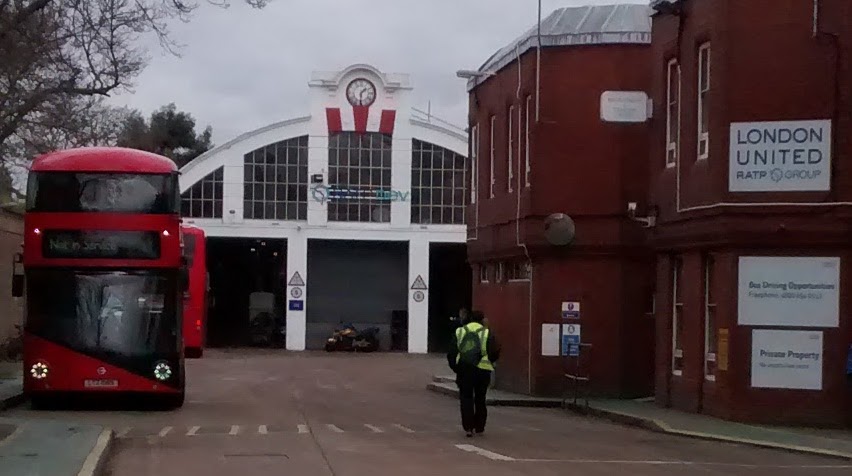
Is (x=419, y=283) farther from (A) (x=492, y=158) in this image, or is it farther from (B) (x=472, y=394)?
(B) (x=472, y=394)

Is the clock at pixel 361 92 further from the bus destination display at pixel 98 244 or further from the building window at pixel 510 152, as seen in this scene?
the bus destination display at pixel 98 244

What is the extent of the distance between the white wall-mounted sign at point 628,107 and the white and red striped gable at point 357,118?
39425 millimetres

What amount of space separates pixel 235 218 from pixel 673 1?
44656 mm

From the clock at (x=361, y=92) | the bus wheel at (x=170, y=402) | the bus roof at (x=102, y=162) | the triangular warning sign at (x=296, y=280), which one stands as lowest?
the bus wheel at (x=170, y=402)

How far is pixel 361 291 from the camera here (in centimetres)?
7144

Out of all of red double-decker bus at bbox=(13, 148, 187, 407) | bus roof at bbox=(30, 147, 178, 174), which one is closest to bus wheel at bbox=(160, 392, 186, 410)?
red double-decker bus at bbox=(13, 148, 187, 407)

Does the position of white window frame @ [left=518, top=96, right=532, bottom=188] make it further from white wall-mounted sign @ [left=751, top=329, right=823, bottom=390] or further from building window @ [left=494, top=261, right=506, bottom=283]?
white wall-mounted sign @ [left=751, top=329, right=823, bottom=390]

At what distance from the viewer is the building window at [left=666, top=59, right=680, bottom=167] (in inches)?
1062

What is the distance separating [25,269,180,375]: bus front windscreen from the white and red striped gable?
44640 millimetres

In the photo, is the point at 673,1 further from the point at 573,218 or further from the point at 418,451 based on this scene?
the point at 418,451

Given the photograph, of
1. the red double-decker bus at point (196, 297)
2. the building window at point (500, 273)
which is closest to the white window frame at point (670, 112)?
the building window at point (500, 273)

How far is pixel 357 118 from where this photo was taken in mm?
68375

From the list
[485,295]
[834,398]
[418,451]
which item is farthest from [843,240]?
[485,295]

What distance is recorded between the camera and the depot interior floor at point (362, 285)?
233 ft
